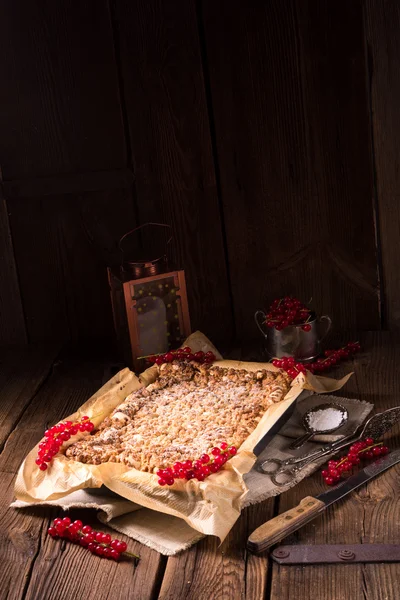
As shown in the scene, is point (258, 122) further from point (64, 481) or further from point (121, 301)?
point (64, 481)

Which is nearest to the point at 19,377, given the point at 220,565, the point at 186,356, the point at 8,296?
the point at 8,296

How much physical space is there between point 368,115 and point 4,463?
4.46 feet

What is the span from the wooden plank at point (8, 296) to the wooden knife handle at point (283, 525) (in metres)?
1.32

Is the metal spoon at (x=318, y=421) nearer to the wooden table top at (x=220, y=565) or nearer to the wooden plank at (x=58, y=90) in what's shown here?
the wooden table top at (x=220, y=565)

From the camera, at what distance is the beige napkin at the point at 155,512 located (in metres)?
1.66

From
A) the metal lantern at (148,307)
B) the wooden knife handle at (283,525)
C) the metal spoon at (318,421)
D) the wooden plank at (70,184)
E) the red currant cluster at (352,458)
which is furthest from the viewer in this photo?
the wooden plank at (70,184)

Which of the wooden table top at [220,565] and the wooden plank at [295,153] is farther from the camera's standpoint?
the wooden plank at [295,153]

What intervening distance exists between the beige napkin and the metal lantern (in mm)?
561

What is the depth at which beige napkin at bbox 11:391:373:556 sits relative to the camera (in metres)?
1.66

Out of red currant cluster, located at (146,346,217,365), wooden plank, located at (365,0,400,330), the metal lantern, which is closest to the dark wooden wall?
wooden plank, located at (365,0,400,330)

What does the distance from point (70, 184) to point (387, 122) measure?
0.93 m

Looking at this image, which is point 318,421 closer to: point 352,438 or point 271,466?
point 352,438

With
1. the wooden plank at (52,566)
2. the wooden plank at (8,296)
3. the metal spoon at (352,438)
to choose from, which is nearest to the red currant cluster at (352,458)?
the metal spoon at (352,438)

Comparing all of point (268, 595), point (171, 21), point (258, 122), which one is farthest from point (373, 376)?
point (171, 21)
